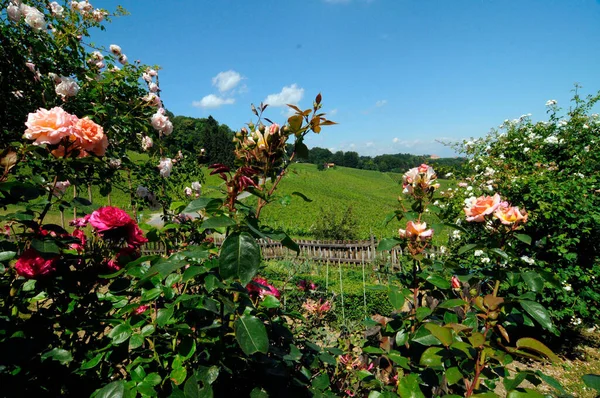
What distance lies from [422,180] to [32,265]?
1.60 m

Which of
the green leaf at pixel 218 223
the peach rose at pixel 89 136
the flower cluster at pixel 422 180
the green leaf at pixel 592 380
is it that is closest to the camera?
the green leaf at pixel 592 380

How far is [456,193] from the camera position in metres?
5.63

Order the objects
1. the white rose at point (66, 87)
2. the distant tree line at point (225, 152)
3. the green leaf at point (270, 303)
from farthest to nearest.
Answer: the distant tree line at point (225, 152) < the white rose at point (66, 87) < the green leaf at point (270, 303)

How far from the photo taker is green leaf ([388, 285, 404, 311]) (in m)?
1.26

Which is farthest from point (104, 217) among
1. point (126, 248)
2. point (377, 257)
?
point (377, 257)

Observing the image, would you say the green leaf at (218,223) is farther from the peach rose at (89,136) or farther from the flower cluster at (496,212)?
the flower cluster at (496,212)

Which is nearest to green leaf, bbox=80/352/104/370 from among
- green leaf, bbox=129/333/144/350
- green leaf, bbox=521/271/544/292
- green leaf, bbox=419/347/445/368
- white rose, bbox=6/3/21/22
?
green leaf, bbox=129/333/144/350

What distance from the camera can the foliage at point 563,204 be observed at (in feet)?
13.8

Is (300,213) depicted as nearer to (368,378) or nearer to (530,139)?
(530,139)

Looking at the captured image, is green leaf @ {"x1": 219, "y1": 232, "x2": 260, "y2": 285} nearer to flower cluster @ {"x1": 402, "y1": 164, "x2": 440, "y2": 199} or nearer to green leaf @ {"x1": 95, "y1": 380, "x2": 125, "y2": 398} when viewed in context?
green leaf @ {"x1": 95, "y1": 380, "x2": 125, "y2": 398}

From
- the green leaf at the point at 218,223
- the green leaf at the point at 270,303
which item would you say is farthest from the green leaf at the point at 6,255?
the green leaf at the point at 270,303

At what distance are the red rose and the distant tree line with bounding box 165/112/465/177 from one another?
0.70 metres

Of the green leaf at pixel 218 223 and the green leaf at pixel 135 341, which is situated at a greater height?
the green leaf at pixel 218 223

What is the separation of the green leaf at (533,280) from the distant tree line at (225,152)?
0.83 meters
